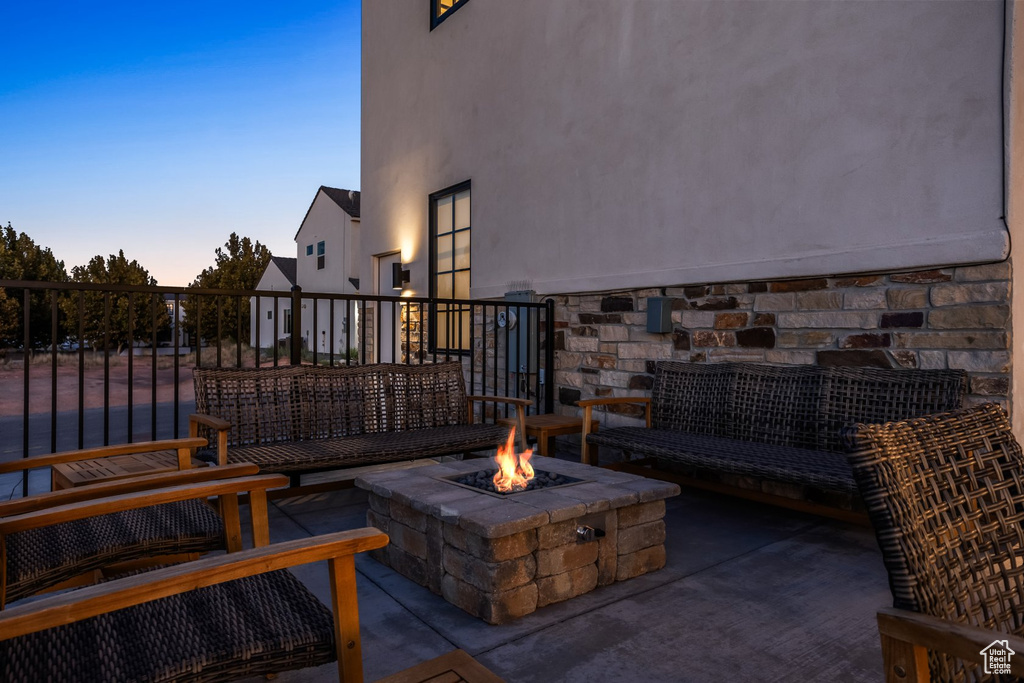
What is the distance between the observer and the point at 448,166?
21.1ft

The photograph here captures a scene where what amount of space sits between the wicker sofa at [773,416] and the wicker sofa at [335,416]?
901mm

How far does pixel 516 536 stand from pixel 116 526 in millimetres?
1195

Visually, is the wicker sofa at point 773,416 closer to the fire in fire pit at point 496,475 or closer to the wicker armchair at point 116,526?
the fire in fire pit at point 496,475

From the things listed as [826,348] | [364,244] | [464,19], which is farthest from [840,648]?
[364,244]

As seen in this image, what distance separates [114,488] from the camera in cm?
156

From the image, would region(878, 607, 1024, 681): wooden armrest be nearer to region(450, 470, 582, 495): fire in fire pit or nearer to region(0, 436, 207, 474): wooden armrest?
region(450, 470, 582, 495): fire in fire pit

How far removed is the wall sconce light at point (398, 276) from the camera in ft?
23.7

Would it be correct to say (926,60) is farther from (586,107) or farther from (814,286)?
(586,107)

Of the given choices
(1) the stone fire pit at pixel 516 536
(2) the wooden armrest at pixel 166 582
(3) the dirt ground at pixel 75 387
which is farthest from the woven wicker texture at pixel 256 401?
(3) the dirt ground at pixel 75 387

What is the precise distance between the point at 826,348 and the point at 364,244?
20.6 ft

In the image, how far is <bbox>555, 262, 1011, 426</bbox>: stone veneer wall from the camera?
2756 mm

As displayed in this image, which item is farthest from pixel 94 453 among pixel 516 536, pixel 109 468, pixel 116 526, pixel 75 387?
pixel 75 387

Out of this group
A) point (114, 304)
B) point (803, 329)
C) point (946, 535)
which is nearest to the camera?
point (946, 535)

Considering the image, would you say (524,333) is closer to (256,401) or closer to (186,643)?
(256,401)
